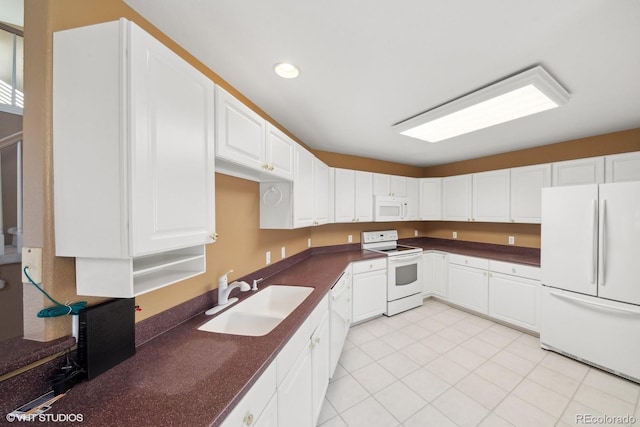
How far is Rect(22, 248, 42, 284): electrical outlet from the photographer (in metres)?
0.81

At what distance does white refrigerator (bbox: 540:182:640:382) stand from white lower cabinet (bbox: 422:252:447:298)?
1.24 metres

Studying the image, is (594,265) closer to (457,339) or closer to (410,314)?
(457,339)

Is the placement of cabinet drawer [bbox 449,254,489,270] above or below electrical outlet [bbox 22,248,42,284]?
below

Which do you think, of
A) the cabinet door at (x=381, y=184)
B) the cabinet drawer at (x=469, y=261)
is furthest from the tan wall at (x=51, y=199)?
the cabinet drawer at (x=469, y=261)

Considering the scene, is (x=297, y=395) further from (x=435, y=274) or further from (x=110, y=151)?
(x=435, y=274)

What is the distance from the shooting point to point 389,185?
3.73 m

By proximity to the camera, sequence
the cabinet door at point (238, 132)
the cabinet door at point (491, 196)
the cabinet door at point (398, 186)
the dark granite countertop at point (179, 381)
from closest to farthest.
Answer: the dark granite countertop at point (179, 381)
the cabinet door at point (238, 132)
the cabinet door at point (491, 196)
the cabinet door at point (398, 186)

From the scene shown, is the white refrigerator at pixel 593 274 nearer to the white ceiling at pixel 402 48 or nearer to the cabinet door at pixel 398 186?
the white ceiling at pixel 402 48

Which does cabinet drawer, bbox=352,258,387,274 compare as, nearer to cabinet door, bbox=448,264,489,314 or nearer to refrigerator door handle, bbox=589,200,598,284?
cabinet door, bbox=448,264,489,314

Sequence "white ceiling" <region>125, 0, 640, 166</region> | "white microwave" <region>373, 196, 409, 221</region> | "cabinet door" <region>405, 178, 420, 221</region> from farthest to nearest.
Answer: "cabinet door" <region>405, 178, 420, 221</region> → "white microwave" <region>373, 196, 409, 221</region> → "white ceiling" <region>125, 0, 640, 166</region>

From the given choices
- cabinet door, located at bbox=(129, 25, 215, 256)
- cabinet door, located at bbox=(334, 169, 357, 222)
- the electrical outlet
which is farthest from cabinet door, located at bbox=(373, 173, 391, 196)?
the electrical outlet

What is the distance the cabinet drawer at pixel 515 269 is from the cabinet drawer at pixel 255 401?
3.22m

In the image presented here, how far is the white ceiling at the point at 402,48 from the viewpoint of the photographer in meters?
1.06

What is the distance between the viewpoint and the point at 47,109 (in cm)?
81
